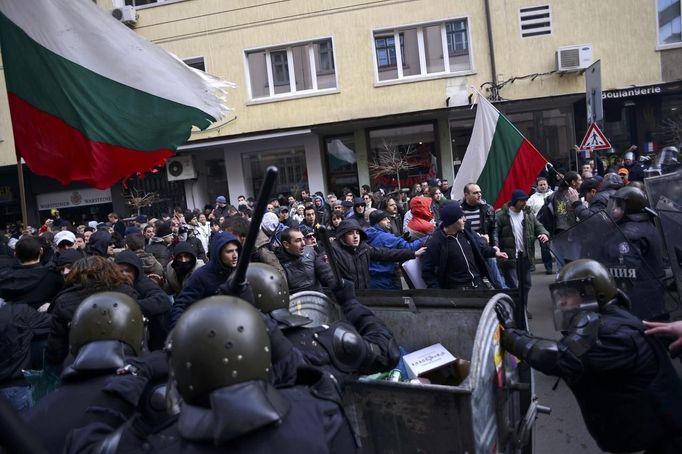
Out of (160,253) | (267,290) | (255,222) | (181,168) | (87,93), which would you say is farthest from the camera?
(181,168)

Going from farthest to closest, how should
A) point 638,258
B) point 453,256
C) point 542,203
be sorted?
point 542,203 < point 453,256 < point 638,258

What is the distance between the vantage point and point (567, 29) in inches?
605

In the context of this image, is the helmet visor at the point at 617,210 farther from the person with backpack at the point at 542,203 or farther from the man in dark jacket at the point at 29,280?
the man in dark jacket at the point at 29,280

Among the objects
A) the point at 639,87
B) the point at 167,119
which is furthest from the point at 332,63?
the point at 167,119

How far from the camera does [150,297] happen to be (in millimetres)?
4332

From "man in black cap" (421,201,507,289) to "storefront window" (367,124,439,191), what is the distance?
11894 millimetres

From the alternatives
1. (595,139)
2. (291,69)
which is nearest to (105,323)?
(595,139)

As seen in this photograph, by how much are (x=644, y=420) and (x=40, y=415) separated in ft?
8.93

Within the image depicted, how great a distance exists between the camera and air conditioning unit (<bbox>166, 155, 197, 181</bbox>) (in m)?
17.9

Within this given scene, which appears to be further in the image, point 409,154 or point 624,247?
point 409,154

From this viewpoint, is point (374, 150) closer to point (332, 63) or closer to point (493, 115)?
point (332, 63)

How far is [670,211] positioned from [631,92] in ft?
42.6

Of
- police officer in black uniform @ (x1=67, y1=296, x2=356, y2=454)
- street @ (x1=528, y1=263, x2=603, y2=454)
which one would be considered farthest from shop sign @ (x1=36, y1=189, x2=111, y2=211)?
police officer in black uniform @ (x1=67, y1=296, x2=356, y2=454)

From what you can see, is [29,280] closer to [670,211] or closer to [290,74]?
[670,211]
